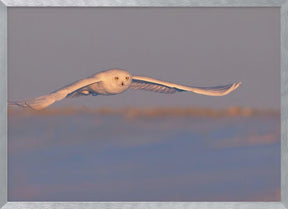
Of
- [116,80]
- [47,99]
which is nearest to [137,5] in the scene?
[116,80]

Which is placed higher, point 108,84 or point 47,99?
point 108,84

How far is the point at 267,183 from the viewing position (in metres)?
3.46

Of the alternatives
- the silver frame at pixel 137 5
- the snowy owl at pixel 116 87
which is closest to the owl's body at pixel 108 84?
the snowy owl at pixel 116 87

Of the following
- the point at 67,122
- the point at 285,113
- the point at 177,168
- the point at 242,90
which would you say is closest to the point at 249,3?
the point at 242,90

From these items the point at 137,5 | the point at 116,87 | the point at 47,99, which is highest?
the point at 137,5

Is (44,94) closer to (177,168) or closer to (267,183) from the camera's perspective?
(177,168)

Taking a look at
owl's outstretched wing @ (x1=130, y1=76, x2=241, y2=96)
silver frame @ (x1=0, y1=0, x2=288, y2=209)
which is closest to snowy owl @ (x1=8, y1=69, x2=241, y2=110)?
owl's outstretched wing @ (x1=130, y1=76, x2=241, y2=96)

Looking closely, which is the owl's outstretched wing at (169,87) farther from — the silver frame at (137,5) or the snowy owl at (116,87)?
the silver frame at (137,5)

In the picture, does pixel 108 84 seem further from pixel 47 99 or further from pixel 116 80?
pixel 47 99

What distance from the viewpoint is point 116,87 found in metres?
3.49

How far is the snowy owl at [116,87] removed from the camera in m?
3.46

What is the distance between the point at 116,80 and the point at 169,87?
427 mm

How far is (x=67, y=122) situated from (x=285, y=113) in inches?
67.4

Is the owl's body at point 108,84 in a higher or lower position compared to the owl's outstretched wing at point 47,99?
higher
